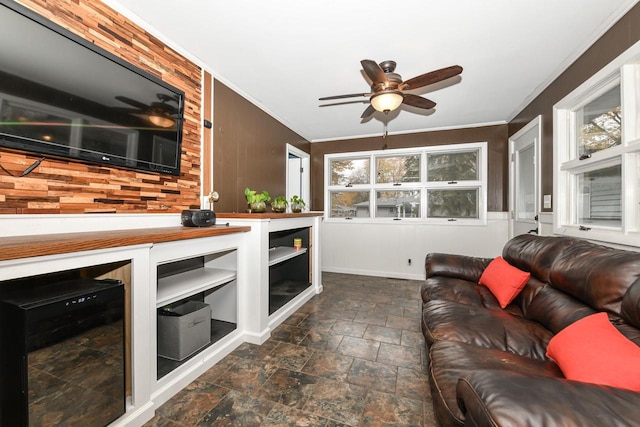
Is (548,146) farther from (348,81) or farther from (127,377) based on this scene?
(127,377)

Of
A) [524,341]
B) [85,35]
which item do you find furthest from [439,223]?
[85,35]

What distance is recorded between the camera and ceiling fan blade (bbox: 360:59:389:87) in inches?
72.8

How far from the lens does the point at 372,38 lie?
2.08 metres

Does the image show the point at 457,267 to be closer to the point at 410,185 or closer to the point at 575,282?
the point at 575,282

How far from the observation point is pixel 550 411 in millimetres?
631

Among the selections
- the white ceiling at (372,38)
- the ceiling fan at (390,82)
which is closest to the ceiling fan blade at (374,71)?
the ceiling fan at (390,82)

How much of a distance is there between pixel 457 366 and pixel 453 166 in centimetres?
384

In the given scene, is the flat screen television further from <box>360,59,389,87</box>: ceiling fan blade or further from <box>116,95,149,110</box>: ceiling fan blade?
<box>360,59,389,87</box>: ceiling fan blade

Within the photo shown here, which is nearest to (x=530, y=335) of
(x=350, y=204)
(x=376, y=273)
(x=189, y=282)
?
(x=189, y=282)

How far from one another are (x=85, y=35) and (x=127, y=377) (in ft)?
6.73

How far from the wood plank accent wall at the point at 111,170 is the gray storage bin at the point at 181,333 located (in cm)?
84

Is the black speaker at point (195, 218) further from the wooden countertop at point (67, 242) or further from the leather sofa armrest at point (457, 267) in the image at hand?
the leather sofa armrest at point (457, 267)

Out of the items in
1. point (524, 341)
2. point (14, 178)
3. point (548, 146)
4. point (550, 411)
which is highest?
point (548, 146)

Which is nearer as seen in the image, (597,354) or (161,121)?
(597,354)
